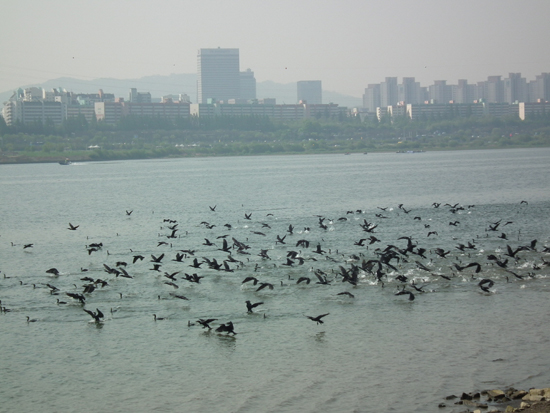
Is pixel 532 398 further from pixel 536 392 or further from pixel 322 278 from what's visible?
pixel 322 278

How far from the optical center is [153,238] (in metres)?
37.9

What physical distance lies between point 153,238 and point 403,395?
25.3m

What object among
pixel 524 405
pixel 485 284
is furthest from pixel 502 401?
pixel 485 284

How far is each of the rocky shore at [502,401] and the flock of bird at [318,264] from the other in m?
5.77

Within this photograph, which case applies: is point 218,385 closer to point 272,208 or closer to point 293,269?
point 293,269

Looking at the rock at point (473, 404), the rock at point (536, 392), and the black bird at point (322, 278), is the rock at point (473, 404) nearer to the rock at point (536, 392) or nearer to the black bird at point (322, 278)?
the rock at point (536, 392)

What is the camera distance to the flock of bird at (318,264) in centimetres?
2317

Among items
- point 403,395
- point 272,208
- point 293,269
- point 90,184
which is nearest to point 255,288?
point 293,269

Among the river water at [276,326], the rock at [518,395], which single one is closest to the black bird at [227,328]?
the river water at [276,326]

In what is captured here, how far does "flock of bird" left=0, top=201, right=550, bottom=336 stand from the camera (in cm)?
2317

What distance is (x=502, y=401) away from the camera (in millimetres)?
13383

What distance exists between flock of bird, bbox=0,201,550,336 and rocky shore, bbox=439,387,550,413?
5.77 metres

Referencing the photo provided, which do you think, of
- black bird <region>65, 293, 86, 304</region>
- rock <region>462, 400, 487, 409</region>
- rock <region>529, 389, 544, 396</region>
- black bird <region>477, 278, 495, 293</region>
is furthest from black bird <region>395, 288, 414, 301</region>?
black bird <region>65, 293, 86, 304</region>

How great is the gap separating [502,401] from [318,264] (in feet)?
48.5
